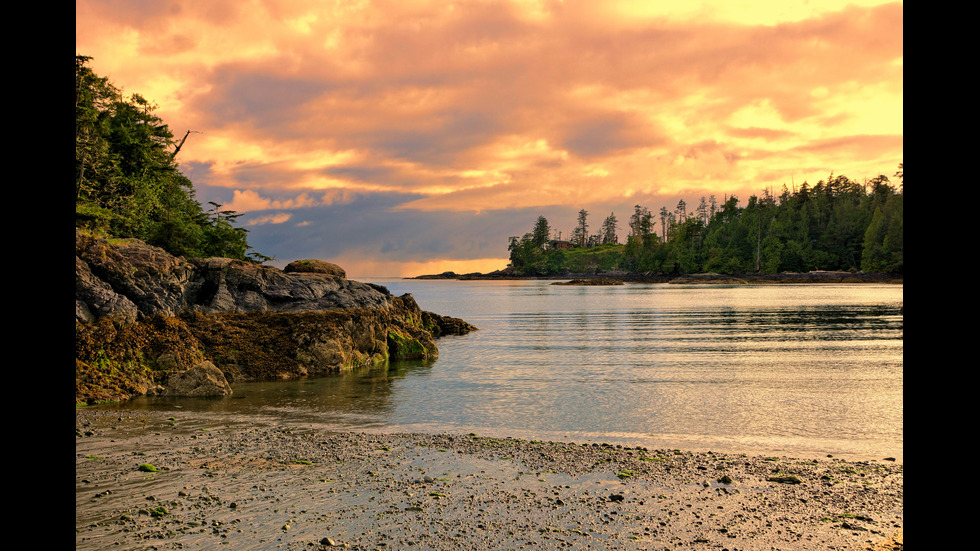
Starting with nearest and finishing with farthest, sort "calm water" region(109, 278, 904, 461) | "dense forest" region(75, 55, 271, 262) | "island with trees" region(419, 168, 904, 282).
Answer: "calm water" region(109, 278, 904, 461) < "dense forest" region(75, 55, 271, 262) < "island with trees" region(419, 168, 904, 282)

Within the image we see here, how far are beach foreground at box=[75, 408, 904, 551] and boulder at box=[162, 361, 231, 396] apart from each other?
5308 millimetres

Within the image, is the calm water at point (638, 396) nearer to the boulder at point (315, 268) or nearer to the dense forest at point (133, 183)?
the boulder at point (315, 268)

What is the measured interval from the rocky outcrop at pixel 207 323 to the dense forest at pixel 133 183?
591 cm

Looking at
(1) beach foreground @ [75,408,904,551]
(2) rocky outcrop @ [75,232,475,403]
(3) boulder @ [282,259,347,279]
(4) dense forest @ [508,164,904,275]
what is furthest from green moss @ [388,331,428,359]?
(4) dense forest @ [508,164,904,275]

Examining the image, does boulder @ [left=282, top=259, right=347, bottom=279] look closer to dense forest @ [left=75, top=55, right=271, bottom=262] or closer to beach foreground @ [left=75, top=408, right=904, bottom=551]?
dense forest @ [left=75, top=55, right=271, bottom=262]

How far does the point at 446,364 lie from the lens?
27188mm

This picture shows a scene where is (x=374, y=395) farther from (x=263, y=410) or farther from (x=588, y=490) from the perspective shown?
(x=588, y=490)

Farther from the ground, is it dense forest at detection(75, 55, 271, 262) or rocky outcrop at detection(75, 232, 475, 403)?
dense forest at detection(75, 55, 271, 262)

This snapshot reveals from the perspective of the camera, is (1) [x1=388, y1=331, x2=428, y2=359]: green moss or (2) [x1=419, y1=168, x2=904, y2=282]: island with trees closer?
(1) [x1=388, y1=331, x2=428, y2=359]: green moss

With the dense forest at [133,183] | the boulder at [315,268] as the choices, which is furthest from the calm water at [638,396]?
the dense forest at [133,183]

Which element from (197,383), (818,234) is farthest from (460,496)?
(818,234)

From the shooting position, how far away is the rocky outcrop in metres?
18.4

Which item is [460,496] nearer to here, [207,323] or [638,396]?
[638,396]
